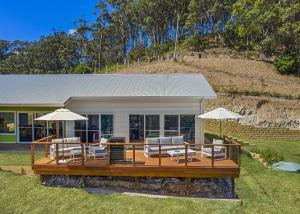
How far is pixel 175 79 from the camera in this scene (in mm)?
20812

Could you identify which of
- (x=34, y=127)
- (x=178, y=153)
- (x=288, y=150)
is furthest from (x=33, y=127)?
(x=288, y=150)

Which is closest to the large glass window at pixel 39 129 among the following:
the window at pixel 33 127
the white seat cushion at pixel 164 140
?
the window at pixel 33 127

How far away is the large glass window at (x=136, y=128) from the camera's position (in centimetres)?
1731

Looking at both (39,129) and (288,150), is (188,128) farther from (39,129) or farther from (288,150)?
(39,129)

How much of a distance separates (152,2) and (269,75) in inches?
1057

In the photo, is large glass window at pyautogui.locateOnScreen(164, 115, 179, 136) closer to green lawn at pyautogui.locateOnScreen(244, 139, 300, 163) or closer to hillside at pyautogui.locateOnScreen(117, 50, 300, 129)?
green lawn at pyautogui.locateOnScreen(244, 139, 300, 163)

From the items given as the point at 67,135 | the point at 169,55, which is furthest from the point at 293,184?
the point at 169,55

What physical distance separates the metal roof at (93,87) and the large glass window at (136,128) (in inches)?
53.9

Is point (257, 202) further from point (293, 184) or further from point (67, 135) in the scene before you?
point (67, 135)

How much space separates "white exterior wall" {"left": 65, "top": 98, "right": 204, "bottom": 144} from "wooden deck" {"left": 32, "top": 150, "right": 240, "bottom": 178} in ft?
18.6

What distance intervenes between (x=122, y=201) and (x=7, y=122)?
11158 millimetres

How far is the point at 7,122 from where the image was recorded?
1820 centimetres

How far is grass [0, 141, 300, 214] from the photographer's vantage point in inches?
385

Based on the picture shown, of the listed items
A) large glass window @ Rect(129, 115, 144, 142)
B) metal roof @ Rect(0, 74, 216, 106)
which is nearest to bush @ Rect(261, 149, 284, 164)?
metal roof @ Rect(0, 74, 216, 106)
